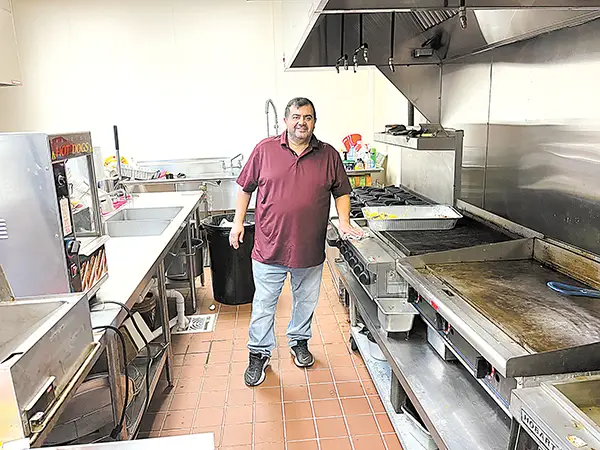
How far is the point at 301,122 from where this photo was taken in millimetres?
2299

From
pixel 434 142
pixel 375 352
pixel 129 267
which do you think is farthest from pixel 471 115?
pixel 129 267

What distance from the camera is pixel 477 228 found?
7.98 ft

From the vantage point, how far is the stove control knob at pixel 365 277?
2.15 meters

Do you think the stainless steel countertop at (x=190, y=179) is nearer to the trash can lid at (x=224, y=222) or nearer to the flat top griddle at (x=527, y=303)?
the trash can lid at (x=224, y=222)

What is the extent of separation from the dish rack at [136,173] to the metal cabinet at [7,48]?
135 centimetres

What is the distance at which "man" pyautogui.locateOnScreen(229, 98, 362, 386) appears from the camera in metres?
2.37

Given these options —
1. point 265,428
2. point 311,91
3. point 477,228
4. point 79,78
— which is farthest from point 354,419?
point 79,78

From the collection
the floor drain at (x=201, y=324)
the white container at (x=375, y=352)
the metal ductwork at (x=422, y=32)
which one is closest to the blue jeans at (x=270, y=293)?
the white container at (x=375, y=352)

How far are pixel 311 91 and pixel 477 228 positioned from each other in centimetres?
356

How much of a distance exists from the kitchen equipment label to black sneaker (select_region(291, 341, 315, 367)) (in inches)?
69.9

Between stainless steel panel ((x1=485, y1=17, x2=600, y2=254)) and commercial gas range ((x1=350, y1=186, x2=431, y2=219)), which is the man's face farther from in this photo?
stainless steel panel ((x1=485, y1=17, x2=600, y2=254))

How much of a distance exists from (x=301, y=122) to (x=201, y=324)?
1734 millimetres

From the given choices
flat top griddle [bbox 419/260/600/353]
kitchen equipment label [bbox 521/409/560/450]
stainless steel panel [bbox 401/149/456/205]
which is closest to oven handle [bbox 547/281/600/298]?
flat top griddle [bbox 419/260/600/353]

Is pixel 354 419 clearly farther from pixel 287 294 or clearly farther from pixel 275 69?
pixel 275 69
